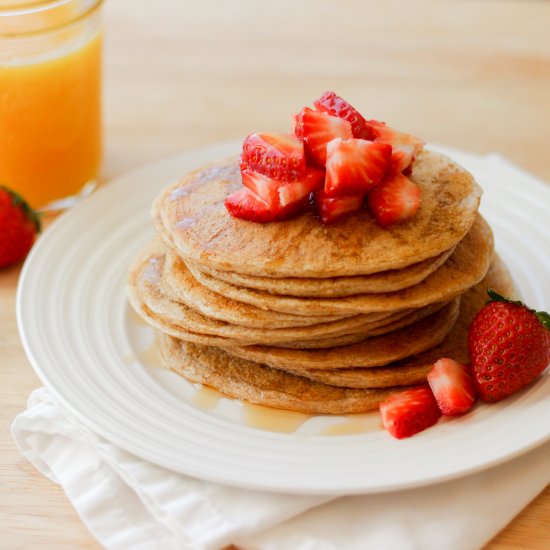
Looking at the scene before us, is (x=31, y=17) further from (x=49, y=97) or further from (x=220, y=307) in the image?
(x=220, y=307)

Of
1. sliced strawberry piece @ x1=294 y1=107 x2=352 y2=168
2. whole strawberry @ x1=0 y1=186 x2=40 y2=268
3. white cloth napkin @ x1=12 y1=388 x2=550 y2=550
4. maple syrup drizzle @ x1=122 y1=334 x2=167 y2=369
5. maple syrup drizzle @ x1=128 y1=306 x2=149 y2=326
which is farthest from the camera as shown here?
whole strawberry @ x1=0 y1=186 x2=40 y2=268

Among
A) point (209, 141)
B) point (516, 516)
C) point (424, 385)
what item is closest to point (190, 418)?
point (424, 385)

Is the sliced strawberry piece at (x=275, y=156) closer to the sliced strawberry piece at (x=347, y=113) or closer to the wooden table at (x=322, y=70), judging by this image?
the sliced strawberry piece at (x=347, y=113)

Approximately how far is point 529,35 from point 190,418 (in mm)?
2679

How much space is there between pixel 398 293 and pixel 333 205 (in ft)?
0.75

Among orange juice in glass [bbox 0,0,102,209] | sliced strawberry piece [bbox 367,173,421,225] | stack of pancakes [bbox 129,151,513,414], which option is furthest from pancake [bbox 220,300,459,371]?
orange juice in glass [bbox 0,0,102,209]

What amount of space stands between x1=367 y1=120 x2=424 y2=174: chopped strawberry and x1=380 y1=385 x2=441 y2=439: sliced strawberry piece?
488 millimetres

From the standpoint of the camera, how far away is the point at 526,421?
1.83m

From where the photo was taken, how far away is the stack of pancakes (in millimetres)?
1885

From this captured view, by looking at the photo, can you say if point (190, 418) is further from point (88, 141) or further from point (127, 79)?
point (127, 79)

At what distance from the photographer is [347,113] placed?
2.02 meters

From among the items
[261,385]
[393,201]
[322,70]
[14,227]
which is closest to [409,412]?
[261,385]

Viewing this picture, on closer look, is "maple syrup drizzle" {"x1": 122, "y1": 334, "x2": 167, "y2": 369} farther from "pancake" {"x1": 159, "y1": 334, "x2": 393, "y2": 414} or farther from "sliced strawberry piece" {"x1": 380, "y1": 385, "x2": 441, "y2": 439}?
"sliced strawberry piece" {"x1": 380, "y1": 385, "x2": 441, "y2": 439}

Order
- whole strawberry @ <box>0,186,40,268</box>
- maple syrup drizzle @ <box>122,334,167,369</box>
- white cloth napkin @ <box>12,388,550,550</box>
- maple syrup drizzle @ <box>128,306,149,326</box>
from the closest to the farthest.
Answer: white cloth napkin @ <box>12,388,550,550</box>, maple syrup drizzle @ <box>122,334,167,369</box>, maple syrup drizzle @ <box>128,306,149,326</box>, whole strawberry @ <box>0,186,40,268</box>
